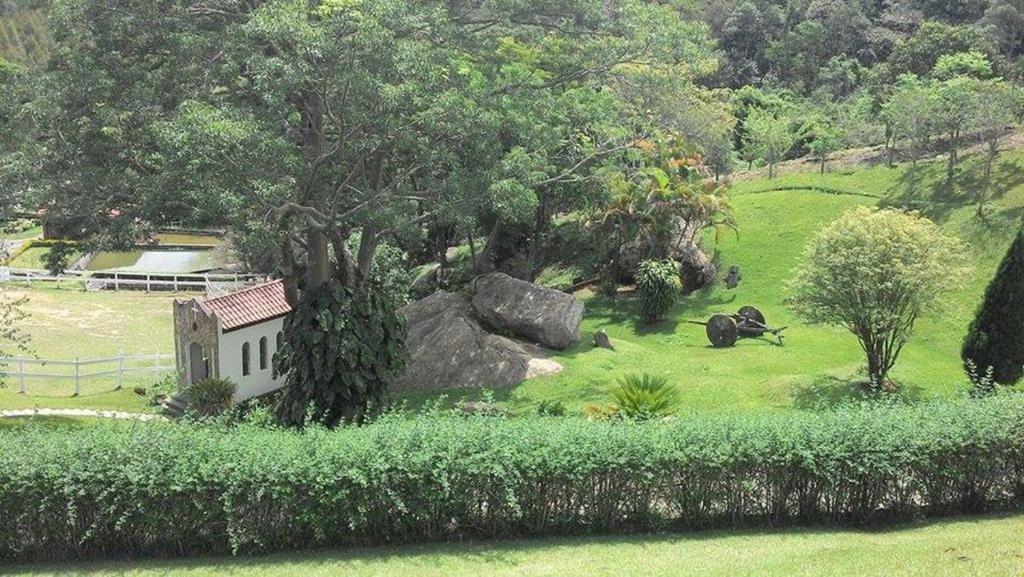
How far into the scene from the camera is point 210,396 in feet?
66.0

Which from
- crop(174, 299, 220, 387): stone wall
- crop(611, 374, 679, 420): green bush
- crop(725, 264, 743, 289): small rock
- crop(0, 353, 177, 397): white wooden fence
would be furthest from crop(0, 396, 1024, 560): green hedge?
crop(725, 264, 743, 289): small rock

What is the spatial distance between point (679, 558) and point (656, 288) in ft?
58.4

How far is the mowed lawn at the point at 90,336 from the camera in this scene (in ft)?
74.2

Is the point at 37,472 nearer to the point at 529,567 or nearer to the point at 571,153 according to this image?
the point at 529,567

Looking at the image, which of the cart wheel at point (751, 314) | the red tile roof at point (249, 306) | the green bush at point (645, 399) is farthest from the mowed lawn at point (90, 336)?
the cart wheel at point (751, 314)

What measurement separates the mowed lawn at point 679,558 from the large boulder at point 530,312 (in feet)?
40.9

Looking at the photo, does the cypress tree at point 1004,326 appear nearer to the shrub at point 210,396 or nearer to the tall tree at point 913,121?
the tall tree at point 913,121

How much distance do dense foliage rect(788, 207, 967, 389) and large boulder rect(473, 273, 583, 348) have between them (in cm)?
647

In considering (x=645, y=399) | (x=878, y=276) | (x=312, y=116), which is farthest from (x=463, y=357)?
(x=878, y=276)

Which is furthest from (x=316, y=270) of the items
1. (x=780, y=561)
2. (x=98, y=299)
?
(x=98, y=299)

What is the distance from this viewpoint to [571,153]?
27.5 m

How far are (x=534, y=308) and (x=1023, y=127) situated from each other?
27.2 metres

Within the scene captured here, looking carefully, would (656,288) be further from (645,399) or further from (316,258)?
(316,258)

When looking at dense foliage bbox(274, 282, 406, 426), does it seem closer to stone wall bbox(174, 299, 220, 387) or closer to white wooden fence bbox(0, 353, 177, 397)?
stone wall bbox(174, 299, 220, 387)
